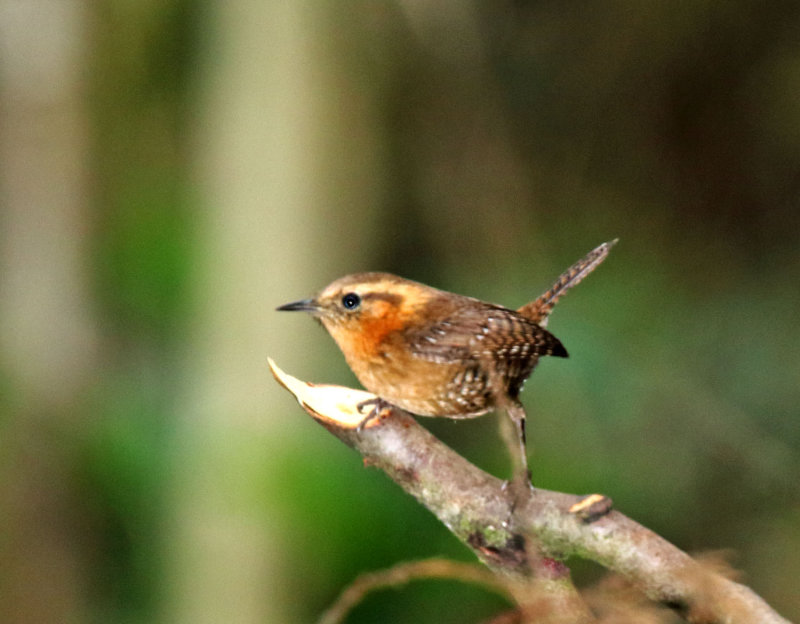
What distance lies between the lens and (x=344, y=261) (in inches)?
201

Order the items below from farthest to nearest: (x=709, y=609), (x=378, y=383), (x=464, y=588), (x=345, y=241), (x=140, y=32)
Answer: (x=140, y=32), (x=345, y=241), (x=464, y=588), (x=378, y=383), (x=709, y=609)

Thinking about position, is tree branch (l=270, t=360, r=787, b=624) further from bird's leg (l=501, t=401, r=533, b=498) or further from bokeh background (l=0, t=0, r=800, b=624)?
bokeh background (l=0, t=0, r=800, b=624)

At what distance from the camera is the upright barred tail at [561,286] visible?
6.30 ft

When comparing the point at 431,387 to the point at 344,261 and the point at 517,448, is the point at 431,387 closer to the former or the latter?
the point at 517,448

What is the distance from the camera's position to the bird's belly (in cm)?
178

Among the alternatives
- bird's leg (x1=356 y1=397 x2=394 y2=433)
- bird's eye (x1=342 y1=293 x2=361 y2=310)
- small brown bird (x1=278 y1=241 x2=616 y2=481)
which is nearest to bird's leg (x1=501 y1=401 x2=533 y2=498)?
small brown bird (x1=278 y1=241 x2=616 y2=481)

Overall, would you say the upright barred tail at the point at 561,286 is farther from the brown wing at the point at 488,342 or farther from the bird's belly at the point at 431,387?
the bird's belly at the point at 431,387

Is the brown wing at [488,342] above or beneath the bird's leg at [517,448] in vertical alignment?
above

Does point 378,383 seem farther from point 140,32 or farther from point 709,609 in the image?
point 140,32

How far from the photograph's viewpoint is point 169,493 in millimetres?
4191

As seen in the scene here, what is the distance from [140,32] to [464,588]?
3725 millimetres

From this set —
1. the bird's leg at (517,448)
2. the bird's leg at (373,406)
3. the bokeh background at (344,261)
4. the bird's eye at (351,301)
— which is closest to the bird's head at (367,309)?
the bird's eye at (351,301)

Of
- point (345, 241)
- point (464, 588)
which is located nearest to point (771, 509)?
point (464, 588)

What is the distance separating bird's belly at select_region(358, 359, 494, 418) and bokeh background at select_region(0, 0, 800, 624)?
1.89m
